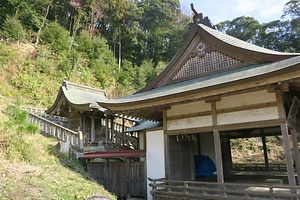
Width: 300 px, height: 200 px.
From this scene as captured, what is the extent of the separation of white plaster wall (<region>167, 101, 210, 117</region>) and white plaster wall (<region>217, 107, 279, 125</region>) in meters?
0.58

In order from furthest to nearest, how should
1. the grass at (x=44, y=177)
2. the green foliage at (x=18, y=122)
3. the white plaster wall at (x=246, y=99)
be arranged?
the green foliage at (x=18, y=122)
the white plaster wall at (x=246, y=99)
the grass at (x=44, y=177)

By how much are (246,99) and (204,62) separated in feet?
7.12

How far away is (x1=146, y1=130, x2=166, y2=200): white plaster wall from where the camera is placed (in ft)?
26.8

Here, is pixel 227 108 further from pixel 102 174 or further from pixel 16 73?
pixel 16 73

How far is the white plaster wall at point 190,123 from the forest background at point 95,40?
14030 mm

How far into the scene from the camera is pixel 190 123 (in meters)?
7.62

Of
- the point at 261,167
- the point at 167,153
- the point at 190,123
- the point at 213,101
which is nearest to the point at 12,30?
the point at 167,153

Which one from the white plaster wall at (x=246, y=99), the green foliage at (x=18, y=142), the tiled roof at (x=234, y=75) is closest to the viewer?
the tiled roof at (x=234, y=75)

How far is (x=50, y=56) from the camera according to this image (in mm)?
23141

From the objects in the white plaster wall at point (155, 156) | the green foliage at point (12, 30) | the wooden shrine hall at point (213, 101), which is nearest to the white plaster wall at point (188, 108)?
the wooden shrine hall at point (213, 101)

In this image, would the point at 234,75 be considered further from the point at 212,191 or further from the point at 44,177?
the point at 44,177

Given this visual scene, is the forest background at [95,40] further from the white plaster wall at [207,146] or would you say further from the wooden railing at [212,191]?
the wooden railing at [212,191]

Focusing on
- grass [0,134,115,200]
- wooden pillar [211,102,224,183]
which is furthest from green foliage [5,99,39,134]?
wooden pillar [211,102,224,183]

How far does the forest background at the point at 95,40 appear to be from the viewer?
67.2 ft
